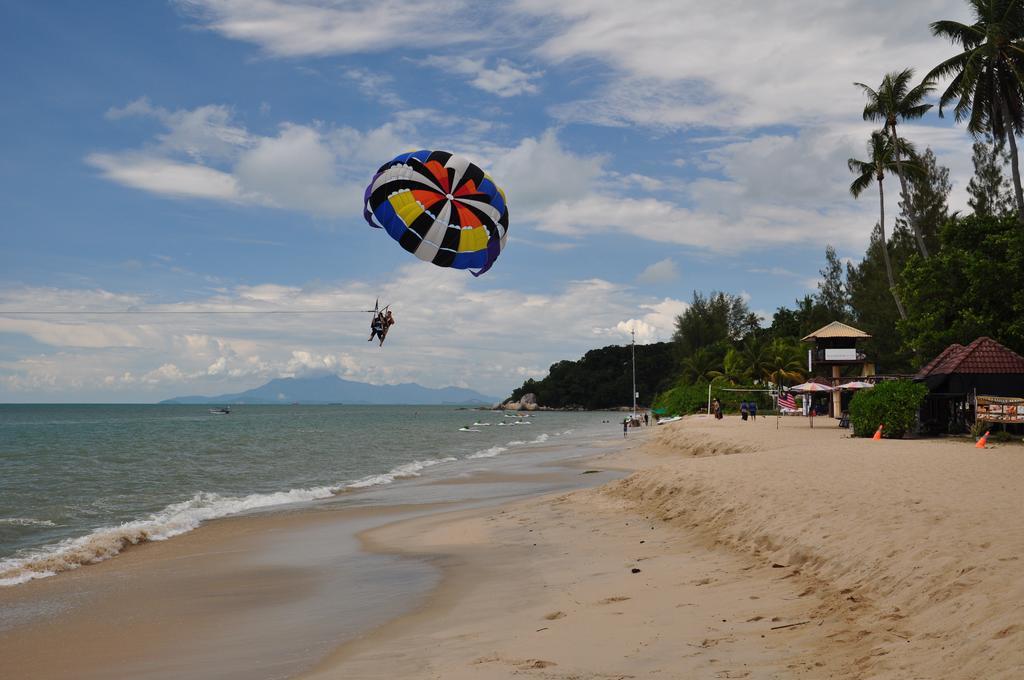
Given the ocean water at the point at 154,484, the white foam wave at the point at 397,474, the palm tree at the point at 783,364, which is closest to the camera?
the ocean water at the point at 154,484

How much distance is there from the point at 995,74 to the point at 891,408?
53.8ft

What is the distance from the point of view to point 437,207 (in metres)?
16.2

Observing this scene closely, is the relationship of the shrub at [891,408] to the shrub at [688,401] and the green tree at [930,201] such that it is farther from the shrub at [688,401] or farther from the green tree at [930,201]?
the shrub at [688,401]

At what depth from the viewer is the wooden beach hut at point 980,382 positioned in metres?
22.0

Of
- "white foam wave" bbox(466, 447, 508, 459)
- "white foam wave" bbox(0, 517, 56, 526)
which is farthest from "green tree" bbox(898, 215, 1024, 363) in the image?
"white foam wave" bbox(0, 517, 56, 526)

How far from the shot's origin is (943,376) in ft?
75.0

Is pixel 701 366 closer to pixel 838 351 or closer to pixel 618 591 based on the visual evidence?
pixel 838 351

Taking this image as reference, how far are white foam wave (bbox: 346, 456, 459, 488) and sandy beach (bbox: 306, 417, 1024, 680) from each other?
440 inches

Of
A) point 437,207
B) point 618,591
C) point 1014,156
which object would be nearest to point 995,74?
point 1014,156

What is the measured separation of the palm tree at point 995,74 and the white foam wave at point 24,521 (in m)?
33.6

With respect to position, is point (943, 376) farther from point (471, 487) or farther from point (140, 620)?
point (140, 620)

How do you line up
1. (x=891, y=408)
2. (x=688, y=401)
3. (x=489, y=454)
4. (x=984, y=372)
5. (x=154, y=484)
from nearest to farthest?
(x=984, y=372)
(x=891, y=408)
(x=154, y=484)
(x=489, y=454)
(x=688, y=401)

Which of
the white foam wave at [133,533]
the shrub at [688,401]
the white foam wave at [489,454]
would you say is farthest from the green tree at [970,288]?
the shrub at [688,401]

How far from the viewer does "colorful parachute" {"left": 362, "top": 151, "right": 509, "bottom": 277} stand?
15.9 m
